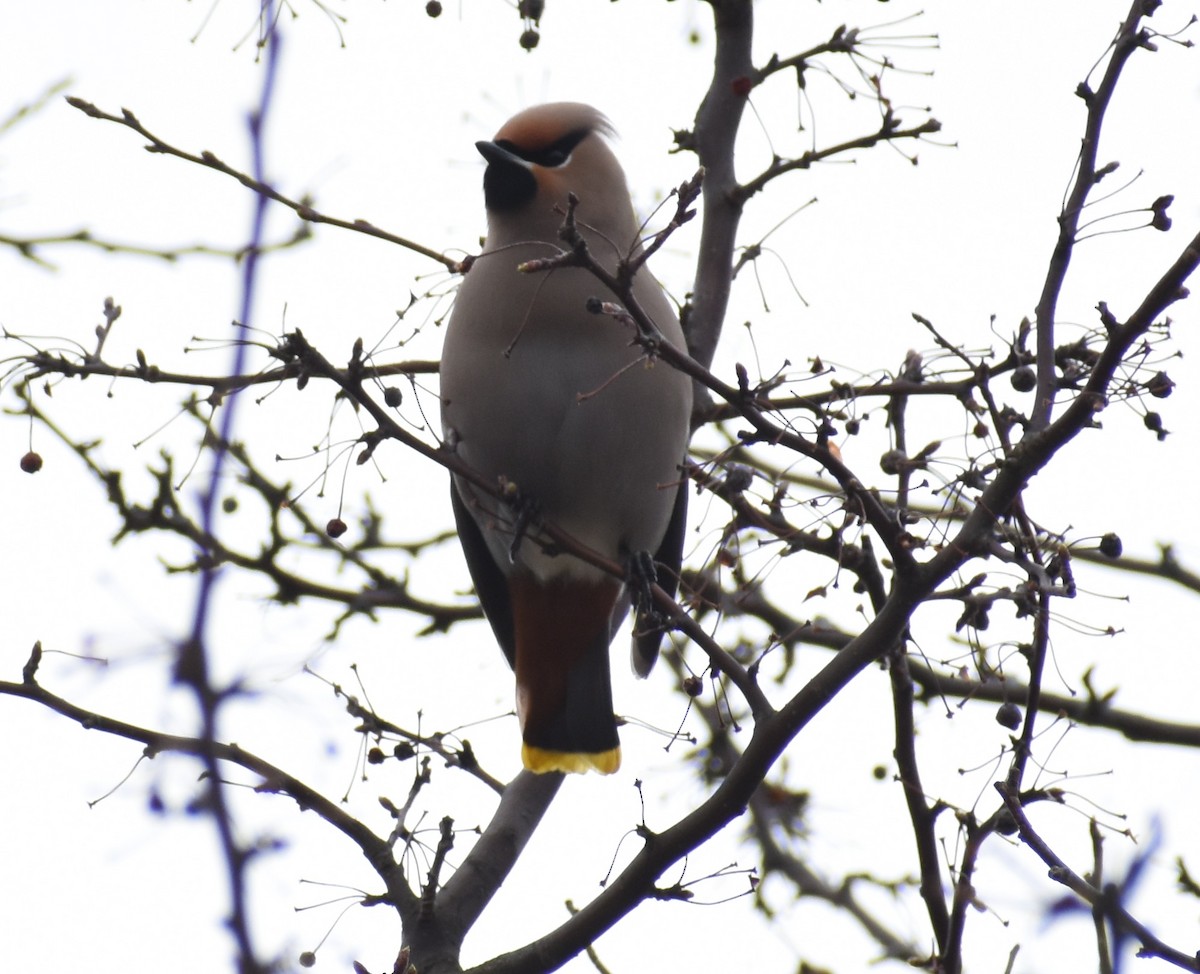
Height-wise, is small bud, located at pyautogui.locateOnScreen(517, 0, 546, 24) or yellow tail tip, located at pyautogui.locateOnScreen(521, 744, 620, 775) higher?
small bud, located at pyautogui.locateOnScreen(517, 0, 546, 24)

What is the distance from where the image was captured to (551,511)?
3.82m

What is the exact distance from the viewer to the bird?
11.9 feet

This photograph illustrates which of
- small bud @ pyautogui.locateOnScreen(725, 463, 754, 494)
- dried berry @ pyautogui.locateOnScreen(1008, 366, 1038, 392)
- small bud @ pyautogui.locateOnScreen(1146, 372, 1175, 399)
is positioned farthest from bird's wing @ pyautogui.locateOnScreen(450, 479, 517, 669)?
small bud @ pyautogui.locateOnScreen(1146, 372, 1175, 399)

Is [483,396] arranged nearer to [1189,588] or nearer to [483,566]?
[483,566]

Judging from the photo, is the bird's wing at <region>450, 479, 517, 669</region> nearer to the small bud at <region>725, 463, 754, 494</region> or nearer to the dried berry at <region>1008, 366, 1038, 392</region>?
the small bud at <region>725, 463, 754, 494</region>

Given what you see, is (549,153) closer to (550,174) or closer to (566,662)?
(550,174)

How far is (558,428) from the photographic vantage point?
144 inches

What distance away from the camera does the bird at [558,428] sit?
11.9 feet

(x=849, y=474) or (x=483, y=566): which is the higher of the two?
(x=483, y=566)

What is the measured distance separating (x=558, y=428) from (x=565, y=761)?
78cm

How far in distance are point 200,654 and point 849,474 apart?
1.30 m

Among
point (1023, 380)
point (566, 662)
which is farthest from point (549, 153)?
point (1023, 380)

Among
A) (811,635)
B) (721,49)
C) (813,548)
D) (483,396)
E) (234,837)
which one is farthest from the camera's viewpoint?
(811,635)

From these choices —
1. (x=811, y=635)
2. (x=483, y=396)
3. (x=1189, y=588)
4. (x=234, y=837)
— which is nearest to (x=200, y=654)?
(x=234, y=837)
